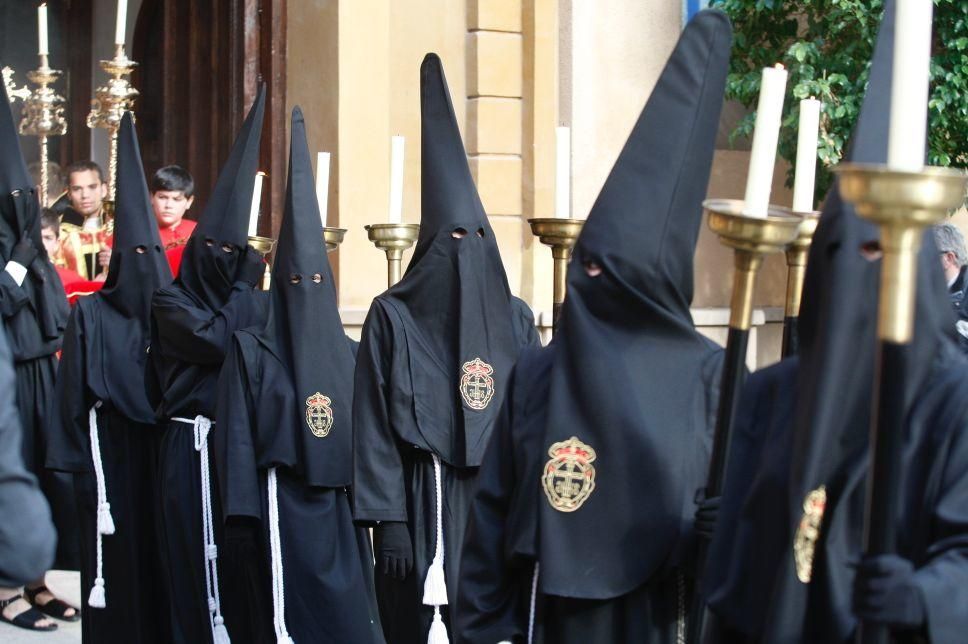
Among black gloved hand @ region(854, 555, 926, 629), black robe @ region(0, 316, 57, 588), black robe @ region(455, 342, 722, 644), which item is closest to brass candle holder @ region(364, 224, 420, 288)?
black robe @ region(455, 342, 722, 644)

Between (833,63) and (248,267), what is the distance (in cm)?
391

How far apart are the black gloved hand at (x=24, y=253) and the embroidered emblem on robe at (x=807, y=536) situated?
5.97m

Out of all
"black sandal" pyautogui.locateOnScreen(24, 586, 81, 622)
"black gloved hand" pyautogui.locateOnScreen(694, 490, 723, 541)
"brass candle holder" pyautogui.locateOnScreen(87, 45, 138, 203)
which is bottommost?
"black sandal" pyautogui.locateOnScreen(24, 586, 81, 622)

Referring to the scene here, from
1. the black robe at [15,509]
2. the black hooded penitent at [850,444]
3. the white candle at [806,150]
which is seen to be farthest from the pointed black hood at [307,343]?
the black hooded penitent at [850,444]

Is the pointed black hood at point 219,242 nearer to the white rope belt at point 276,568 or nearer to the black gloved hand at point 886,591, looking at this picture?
the white rope belt at point 276,568

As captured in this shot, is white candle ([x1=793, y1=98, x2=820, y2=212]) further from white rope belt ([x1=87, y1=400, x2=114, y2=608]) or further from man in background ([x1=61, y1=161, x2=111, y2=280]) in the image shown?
man in background ([x1=61, y1=161, x2=111, y2=280])

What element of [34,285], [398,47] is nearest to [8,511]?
[34,285]

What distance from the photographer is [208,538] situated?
22.3 feet

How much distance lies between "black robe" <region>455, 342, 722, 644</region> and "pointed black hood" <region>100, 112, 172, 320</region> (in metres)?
3.74

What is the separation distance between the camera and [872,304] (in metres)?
2.92

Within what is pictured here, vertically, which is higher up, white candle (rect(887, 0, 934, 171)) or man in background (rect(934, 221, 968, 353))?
white candle (rect(887, 0, 934, 171))

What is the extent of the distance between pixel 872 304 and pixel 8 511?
162 centimetres

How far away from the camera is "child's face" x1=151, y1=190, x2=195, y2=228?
8.73m

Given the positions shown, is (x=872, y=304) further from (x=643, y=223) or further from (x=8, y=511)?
(x=8, y=511)
